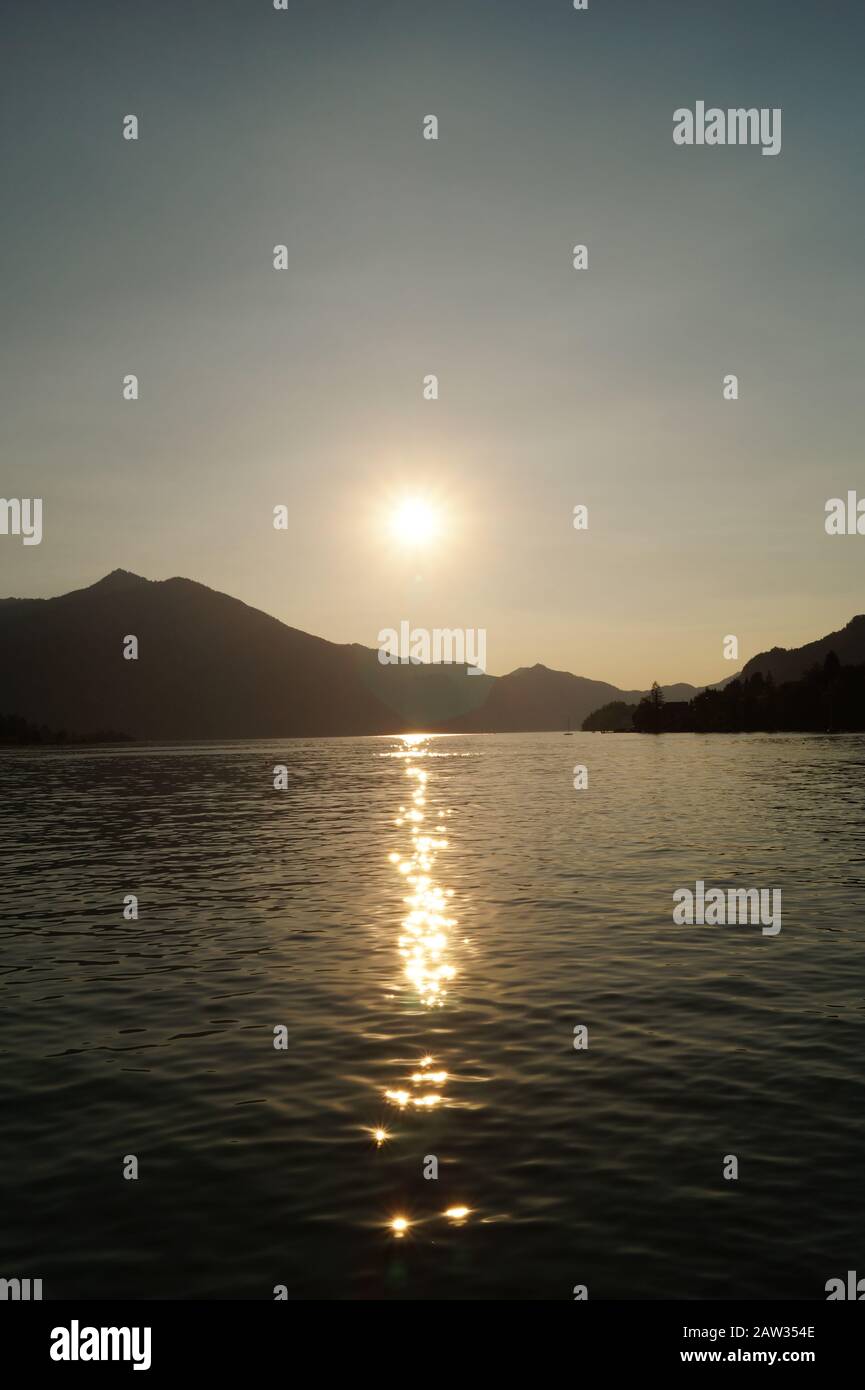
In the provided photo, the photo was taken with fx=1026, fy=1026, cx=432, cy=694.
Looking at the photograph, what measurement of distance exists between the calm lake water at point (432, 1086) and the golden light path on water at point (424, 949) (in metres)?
0.11

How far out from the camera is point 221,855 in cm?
4950

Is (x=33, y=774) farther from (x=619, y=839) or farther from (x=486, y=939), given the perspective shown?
(x=486, y=939)

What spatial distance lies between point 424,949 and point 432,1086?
10.8m

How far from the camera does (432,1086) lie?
16672 millimetres

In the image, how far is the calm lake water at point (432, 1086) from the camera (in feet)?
36.9

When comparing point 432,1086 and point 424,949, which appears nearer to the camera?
point 432,1086

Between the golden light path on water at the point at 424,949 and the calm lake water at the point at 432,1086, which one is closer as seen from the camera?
the calm lake water at the point at 432,1086

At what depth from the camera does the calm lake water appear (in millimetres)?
11242

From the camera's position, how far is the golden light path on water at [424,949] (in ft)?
52.2

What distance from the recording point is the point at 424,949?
27453mm

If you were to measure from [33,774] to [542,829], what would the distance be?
109m

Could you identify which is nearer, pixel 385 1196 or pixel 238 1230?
pixel 238 1230
